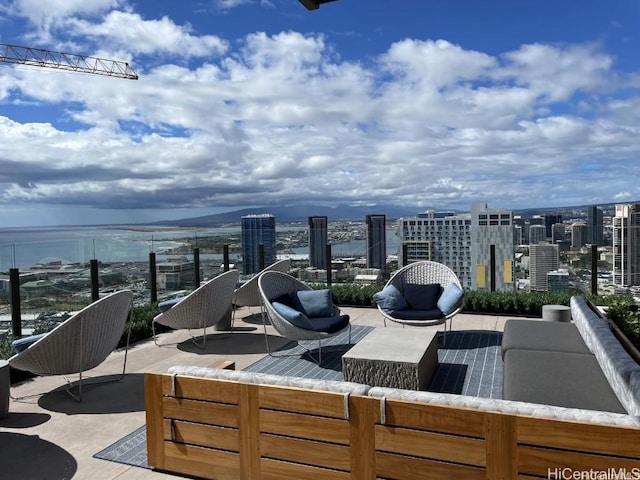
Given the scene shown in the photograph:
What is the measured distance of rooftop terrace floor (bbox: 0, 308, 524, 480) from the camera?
297cm

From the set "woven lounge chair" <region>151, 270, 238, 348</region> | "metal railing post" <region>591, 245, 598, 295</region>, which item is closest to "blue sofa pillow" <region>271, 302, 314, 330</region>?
"woven lounge chair" <region>151, 270, 238, 348</region>

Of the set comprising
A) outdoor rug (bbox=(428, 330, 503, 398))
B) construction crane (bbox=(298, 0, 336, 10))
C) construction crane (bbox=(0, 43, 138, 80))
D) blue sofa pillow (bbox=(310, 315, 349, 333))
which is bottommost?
outdoor rug (bbox=(428, 330, 503, 398))

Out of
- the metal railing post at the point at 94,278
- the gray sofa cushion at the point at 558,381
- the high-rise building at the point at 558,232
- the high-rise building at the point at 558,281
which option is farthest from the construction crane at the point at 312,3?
the high-rise building at the point at 558,232

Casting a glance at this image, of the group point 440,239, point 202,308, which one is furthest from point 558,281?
point 202,308

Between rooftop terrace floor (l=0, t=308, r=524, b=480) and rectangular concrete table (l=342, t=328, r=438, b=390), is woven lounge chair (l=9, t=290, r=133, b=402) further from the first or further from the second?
rectangular concrete table (l=342, t=328, r=438, b=390)

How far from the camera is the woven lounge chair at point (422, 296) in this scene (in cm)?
587

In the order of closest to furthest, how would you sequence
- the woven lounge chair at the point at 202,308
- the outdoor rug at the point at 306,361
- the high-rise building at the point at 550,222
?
the outdoor rug at the point at 306,361, the woven lounge chair at the point at 202,308, the high-rise building at the point at 550,222

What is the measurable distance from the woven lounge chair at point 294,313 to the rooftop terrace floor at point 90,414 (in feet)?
1.90

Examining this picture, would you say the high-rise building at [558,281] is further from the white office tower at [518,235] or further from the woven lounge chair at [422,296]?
the woven lounge chair at [422,296]

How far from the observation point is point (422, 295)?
645cm

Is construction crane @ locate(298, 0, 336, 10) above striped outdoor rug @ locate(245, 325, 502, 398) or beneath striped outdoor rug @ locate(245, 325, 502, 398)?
above

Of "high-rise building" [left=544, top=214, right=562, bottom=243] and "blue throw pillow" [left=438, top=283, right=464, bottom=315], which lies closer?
"blue throw pillow" [left=438, top=283, right=464, bottom=315]

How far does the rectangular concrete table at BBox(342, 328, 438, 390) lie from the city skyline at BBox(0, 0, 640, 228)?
2728 millimetres

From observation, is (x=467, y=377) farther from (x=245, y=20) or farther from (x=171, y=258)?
(x=245, y=20)
